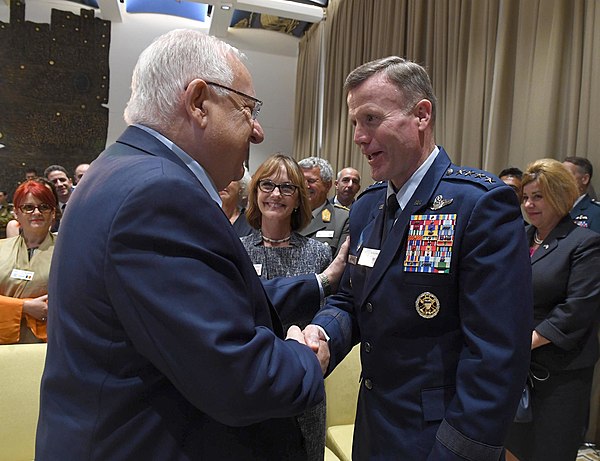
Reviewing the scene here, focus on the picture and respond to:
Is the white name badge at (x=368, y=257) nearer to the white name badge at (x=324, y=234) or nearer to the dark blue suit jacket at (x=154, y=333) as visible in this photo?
the dark blue suit jacket at (x=154, y=333)

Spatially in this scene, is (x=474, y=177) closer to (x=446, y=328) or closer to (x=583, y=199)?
(x=446, y=328)

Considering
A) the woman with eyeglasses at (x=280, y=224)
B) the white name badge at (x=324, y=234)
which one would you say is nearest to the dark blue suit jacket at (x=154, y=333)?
the woman with eyeglasses at (x=280, y=224)

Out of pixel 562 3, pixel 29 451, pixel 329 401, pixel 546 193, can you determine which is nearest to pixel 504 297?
pixel 329 401

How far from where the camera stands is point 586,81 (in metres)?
3.16

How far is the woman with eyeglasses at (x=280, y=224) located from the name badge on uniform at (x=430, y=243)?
1.07 metres

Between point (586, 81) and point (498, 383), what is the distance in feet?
9.28

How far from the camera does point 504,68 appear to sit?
3.84 meters

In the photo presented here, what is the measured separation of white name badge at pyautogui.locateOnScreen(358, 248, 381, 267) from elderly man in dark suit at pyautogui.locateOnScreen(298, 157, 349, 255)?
2155 mm

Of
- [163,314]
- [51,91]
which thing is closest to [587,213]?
[163,314]

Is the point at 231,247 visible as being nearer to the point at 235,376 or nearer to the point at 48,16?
the point at 235,376

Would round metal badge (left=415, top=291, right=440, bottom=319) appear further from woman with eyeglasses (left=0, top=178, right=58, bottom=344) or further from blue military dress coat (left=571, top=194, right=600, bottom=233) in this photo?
blue military dress coat (left=571, top=194, right=600, bottom=233)

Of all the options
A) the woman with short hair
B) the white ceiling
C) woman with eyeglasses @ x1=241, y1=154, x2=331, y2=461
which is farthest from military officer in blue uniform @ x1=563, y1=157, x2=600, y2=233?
the white ceiling

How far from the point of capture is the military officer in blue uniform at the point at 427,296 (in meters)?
1.08

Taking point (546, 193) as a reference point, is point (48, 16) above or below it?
above
